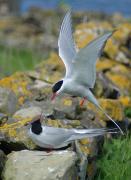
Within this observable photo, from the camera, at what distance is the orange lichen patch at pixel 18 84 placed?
8164 millimetres

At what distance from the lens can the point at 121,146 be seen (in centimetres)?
780

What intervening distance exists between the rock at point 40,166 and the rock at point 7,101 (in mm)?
1236

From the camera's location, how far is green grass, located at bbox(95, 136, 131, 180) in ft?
23.0

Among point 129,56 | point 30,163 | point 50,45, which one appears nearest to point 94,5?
point 50,45

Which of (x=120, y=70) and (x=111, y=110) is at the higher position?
(x=111, y=110)

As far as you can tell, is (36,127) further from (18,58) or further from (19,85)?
(18,58)

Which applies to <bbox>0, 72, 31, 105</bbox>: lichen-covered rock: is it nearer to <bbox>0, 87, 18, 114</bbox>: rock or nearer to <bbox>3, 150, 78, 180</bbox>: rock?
<bbox>0, 87, 18, 114</bbox>: rock

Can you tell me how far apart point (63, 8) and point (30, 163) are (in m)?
14.9

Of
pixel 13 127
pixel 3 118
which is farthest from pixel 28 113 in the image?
pixel 13 127

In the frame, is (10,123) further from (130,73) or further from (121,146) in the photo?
(130,73)

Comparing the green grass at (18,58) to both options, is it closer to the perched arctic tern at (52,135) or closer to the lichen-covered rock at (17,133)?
the lichen-covered rock at (17,133)

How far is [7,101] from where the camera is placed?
7633 millimetres

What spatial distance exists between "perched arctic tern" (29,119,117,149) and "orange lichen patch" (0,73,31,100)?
1.59 m

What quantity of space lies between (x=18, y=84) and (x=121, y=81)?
8.18ft
